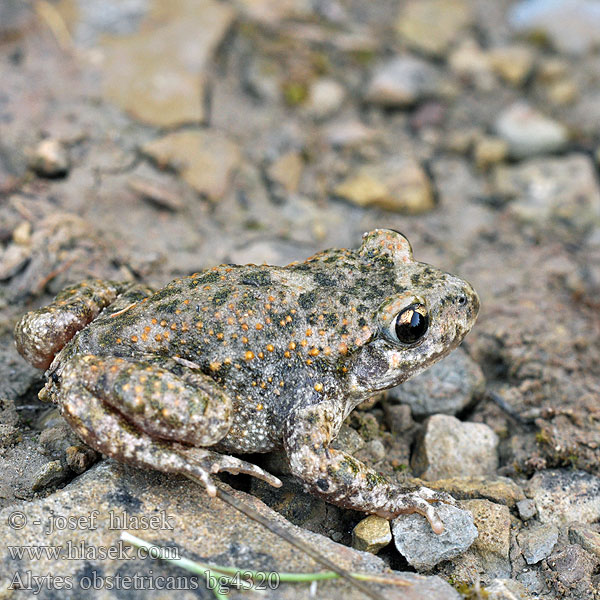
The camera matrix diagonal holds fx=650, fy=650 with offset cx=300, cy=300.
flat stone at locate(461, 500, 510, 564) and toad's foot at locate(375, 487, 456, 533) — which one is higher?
toad's foot at locate(375, 487, 456, 533)

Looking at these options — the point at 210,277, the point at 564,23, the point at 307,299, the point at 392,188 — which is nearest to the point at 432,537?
the point at 307,299

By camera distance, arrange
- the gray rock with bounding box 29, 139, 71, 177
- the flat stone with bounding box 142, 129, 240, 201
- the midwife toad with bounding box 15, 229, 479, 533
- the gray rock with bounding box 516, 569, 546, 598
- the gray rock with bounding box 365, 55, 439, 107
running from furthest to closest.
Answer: the gray rock with bounding box 365, 55, 439, 107 < the flat stone with bounding box 142, 129, 240, 201 < the gray rock with bounding box 29, 139, 71, 177 < the gray rock with bounding box 516, 569, 546, 598 < the midwife toad with bounding box 15, 229, 479, 533

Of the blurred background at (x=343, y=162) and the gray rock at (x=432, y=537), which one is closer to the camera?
the gray rock at (x=432, y=537)

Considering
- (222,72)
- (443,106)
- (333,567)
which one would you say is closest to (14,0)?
(222,72)

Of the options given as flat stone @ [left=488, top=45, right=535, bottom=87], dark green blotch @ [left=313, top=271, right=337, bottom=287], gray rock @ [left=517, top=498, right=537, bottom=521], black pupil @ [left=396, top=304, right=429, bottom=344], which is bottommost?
gray rock @ [left=517, top=498, right=537, bottom=521]

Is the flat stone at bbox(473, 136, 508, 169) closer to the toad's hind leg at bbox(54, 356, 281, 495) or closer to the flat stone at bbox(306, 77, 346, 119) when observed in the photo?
the flat stone at bbox(306, 77, 346, 119)

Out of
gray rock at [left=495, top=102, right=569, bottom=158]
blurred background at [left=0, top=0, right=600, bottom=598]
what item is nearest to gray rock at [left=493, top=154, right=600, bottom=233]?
blurred background at [left=0, top=0, right=600, bottom=598]

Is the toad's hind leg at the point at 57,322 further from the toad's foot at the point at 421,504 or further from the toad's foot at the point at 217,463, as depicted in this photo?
the toad's foot at the point at 421,504

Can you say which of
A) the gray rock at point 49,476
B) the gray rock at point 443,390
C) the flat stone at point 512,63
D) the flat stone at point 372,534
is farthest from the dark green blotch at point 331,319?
the flat stone at point 512,63
